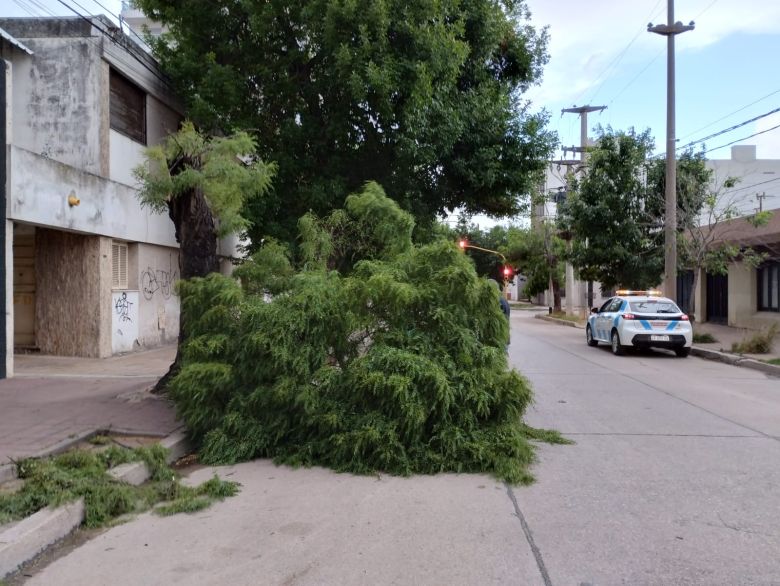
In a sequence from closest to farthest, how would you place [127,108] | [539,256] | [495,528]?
[495,528] < [127,108] < [539,256]

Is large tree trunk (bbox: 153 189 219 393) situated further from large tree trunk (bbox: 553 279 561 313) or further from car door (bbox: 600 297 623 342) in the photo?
large tree trunk (bbox: 553 279 561 313)

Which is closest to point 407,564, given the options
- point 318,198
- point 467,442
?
point 467,442

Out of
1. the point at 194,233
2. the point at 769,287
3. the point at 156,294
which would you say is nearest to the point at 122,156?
the point at 156,294

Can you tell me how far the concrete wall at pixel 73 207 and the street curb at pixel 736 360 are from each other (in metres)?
13.2

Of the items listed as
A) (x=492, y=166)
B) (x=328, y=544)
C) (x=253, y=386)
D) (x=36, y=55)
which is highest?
(x=36, y=55)

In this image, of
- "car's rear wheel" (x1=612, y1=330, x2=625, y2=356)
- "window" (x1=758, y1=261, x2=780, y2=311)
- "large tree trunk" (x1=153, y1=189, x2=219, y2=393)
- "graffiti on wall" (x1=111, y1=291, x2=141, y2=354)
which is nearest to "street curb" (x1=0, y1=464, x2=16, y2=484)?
"large tree trunk" (x1=153, y1=189, x2=219, y2=393)

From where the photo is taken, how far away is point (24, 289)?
46.4 feet

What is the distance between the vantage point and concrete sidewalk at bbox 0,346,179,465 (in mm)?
6701

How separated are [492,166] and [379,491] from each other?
37.3 feet

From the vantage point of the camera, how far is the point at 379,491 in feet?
18.3

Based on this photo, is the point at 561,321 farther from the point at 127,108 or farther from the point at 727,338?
the point at 127,108

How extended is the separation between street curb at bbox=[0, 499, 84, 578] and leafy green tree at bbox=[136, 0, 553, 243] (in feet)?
30.7

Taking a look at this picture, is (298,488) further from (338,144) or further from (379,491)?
(338,144)

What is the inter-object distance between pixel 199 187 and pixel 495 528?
19.5 ft
